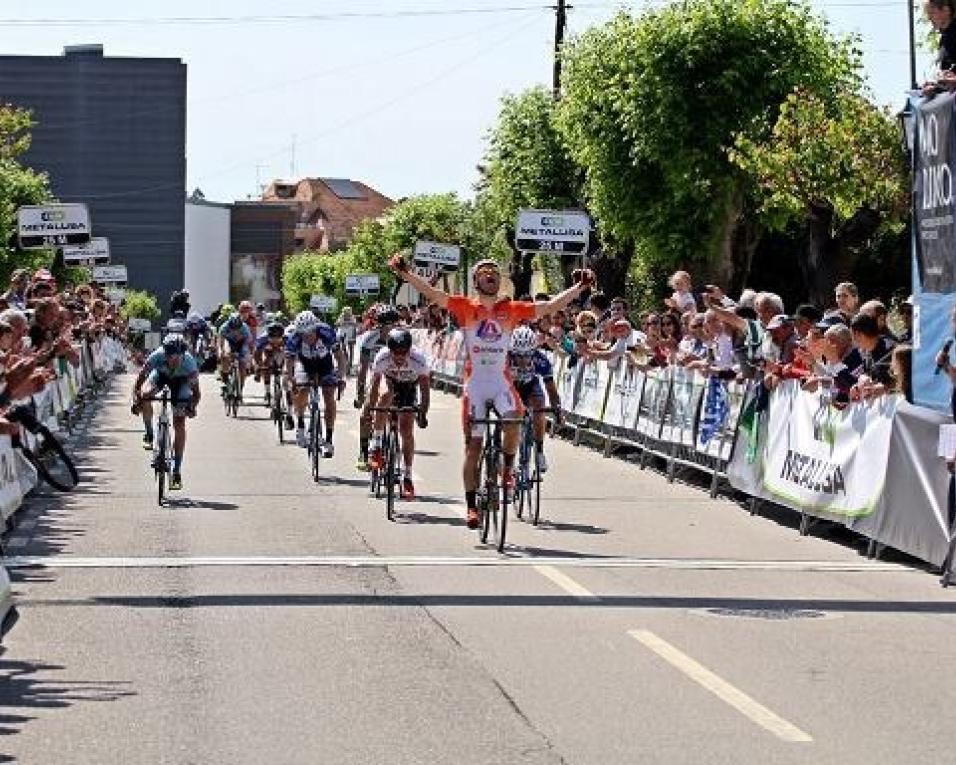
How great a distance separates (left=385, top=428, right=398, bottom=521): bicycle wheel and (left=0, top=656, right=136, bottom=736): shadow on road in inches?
322

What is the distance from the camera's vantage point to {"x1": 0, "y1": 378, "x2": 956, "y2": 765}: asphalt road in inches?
353

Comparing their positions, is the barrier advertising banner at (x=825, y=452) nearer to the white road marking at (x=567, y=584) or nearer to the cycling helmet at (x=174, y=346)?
the white road marking at (x=567, y=584)

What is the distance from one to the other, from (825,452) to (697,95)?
87.7 feet

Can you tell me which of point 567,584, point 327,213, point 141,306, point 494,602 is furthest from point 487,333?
point 327,213

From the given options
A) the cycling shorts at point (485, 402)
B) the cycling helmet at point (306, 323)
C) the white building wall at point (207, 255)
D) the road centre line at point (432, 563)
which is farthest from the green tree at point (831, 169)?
the white building wall at point (207, 255)

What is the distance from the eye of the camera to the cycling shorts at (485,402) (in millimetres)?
17203

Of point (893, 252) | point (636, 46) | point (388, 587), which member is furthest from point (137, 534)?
point (893, 252)

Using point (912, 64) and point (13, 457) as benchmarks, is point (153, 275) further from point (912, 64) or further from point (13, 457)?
point (13, 457)

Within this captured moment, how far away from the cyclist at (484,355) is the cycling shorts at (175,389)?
4.55 m

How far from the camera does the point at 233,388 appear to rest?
36.7 metres

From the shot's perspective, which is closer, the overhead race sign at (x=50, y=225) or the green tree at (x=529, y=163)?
the overhead race sign at (x=50, y=225)

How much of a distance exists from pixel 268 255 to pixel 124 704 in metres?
177

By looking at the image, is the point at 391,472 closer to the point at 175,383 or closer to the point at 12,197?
the point at 175,383

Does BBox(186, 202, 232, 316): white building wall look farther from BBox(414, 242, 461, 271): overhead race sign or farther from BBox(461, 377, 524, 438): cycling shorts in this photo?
BBox(461, 377, 524, 438): cycling shorts
